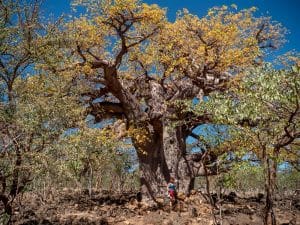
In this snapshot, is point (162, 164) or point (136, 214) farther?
point (162, 164)

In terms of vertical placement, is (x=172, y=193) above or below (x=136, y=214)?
above

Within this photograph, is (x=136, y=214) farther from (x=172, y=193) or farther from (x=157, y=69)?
(x=157, y=69)

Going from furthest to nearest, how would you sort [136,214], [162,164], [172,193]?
1. [162,164]
2. [172,193]
3. [136,214]

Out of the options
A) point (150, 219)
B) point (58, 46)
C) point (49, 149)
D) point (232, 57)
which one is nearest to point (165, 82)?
point (232, 57)

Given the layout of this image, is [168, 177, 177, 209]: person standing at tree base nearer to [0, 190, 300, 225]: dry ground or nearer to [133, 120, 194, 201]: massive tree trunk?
[0, 190, 300, 225]: dry ground

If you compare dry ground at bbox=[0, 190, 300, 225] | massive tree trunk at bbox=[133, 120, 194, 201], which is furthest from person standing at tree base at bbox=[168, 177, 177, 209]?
massive tree trunk at bbox=[133, 120, 194, 201]

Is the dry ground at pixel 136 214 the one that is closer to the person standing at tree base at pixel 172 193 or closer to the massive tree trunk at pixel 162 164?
the person standing at tree base at pixel 172 193

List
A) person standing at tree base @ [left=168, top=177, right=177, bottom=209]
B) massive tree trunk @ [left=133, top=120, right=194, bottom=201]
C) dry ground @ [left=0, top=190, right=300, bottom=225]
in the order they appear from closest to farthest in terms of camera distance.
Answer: dry ground @ [left=0, top=190, right=300, bottom=225] → person standing at tree base @ [left=168, top=177, right=177, bottom=209] → massive tree trunk @ [left=133, top=120, right=194, bottom=201]

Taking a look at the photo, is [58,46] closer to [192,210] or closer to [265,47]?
[192,210]

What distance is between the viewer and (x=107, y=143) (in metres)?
17.8

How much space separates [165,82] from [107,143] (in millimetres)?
6818

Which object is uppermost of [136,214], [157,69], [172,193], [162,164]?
[157,69]

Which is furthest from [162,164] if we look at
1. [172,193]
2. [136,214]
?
[136,214]

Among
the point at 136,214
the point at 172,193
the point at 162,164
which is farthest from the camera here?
the point at 162,164
